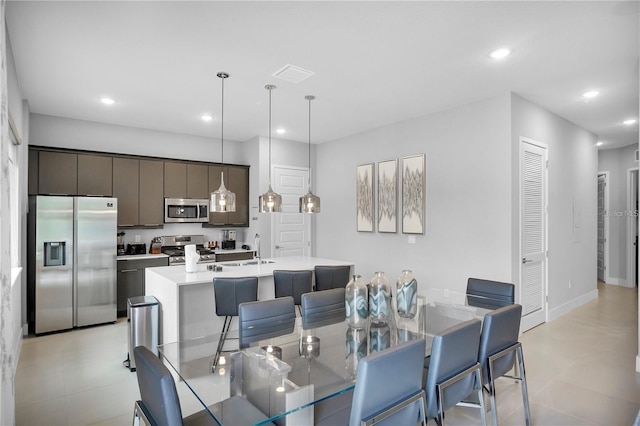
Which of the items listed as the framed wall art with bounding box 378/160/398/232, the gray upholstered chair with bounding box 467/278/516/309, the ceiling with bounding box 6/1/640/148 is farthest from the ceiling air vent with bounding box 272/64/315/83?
the gray upholstered chair with bounding box 467/278/516/309

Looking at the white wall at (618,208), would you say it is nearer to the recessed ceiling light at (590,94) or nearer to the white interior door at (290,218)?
the recessed ceiling light at (590,94)

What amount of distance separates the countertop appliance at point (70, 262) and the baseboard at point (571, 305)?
5.95m

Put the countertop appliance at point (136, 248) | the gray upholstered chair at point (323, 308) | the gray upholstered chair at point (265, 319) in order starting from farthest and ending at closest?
1. the countertop appliance at point (136, 248)
2. the gray upholstered chair at point (323, 308)
3. the gray upholstered chair at point (265, 319)

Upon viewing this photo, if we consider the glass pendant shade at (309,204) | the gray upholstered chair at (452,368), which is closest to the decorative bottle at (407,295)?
the gray upholstered chair at (452,368)

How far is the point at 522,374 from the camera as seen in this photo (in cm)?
251

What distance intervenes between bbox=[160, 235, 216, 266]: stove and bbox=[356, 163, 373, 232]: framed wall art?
245 centimetres

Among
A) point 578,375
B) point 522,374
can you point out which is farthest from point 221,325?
point 578,375

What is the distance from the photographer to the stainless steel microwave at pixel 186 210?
5954 millimetres

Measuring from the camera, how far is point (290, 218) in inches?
268

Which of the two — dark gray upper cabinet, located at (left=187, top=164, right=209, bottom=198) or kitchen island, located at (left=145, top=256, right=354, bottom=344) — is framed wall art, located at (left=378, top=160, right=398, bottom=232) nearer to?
kitchen island, located at (left=145, top=256, right=354, bottom=344)

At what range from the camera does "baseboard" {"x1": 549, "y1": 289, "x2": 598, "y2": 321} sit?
16.6 feet

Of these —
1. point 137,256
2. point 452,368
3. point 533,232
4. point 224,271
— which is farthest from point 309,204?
point 137,256

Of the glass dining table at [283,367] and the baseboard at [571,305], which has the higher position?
the glass dining table at [283,367]

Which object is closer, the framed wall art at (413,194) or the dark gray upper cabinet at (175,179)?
the framed wall art at (413,194)
